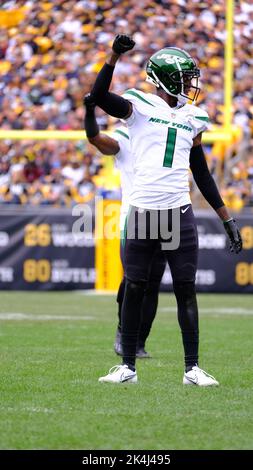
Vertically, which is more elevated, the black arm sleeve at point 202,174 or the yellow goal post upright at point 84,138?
the black arm sleeve at point 202,174

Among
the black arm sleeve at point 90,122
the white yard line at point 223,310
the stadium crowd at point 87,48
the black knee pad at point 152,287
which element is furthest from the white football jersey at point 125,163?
the stadium crowd at point 87,48

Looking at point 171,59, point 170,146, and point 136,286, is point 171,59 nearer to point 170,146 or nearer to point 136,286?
point 170,146

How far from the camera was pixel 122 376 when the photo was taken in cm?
532

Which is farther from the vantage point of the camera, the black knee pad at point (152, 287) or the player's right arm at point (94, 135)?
the black knee pad at point (152, 287)

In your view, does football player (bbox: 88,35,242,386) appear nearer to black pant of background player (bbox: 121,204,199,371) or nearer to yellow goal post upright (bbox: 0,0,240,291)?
black pant of background player (bbox: 121,204,199,371)

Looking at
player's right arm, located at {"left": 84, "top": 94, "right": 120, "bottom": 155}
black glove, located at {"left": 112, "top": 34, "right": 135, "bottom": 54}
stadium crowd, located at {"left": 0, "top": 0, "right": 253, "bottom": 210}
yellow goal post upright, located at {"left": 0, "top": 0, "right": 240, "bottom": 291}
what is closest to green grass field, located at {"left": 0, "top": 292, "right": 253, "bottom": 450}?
player's right arm, located at {"left": 84, "top": 94, "right": 120, "bottom": 155}

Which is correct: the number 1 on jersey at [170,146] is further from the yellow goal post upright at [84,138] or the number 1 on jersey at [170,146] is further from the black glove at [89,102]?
the yellow goal post upright at [84,138]

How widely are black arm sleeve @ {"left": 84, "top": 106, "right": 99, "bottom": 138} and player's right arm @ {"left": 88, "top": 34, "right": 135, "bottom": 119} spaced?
144mm

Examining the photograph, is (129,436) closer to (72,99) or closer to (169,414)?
(169,414)

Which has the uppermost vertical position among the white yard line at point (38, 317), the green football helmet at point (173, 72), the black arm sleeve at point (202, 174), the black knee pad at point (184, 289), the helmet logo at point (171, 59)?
the helmet logo at point (171, 59)

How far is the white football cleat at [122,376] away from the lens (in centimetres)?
532

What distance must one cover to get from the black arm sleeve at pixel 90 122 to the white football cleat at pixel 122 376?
4.17 feet

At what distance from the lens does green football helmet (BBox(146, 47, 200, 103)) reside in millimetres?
5281

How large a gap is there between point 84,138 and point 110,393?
27.2 ft
